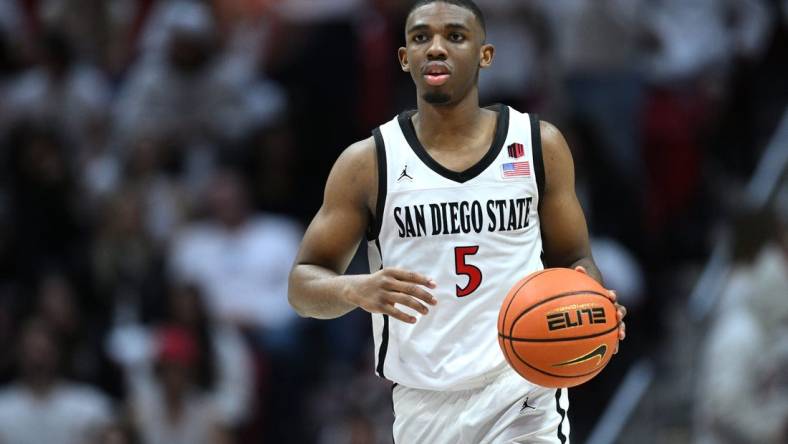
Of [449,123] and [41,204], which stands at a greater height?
[449,123]

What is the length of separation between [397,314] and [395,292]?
0.42 ft

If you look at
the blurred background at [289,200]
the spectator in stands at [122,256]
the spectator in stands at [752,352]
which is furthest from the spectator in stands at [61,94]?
the spectator in stands at [752,352]

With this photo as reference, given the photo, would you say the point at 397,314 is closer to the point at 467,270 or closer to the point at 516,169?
the point at 467,270

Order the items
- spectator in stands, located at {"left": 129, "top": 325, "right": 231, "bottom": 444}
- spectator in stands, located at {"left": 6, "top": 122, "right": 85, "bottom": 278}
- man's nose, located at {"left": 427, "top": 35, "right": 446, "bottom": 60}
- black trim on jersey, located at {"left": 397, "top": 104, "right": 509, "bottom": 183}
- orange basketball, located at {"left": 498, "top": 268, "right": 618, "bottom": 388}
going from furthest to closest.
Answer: spectator in stands, located at {"left": 6, "top": 122, "right": 85, "bottom": 278}
spectator in stands, located at {"left": 129, "top": 325, "right": 231, "bottom": 444}
black trim on jersey, located at {"left": 397, "top": 104, "right": 509, "bottom": 183}
man's nose, located at {"left": 427, "top": 35, "right": 446, "bottom": 60}
orange basketball, located at {"left": 498, "top": 268, "right": 618, "bottom": 388}

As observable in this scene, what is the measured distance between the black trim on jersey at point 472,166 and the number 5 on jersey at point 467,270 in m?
0.31

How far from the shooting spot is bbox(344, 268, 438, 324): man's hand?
573 centimetres

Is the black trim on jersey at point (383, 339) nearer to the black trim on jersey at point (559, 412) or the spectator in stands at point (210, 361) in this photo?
the black trim on jersey at point (559, 412)

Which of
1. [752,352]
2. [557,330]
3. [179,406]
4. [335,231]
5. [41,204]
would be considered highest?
[335,231]

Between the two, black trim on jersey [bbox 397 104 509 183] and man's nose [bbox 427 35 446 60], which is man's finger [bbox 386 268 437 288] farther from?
man's nose [bbox 427 35 446 60]

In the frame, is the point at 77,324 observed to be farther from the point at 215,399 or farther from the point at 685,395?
the point at 685,395

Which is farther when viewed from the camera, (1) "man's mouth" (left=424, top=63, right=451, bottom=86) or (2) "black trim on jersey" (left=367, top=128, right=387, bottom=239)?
(2) "black trim on jersey" (left=367, top=128, right=387, bottom=239)

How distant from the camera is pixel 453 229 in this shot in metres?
6.36

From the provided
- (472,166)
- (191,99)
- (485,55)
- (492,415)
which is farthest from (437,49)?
(191,99)

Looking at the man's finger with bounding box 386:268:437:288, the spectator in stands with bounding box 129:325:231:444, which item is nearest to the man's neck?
the man's finger with bounding box 386:268:437:288
